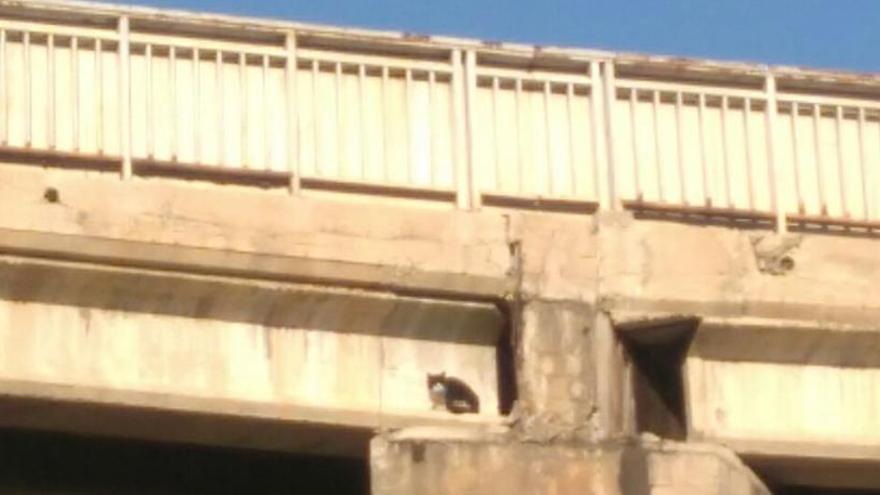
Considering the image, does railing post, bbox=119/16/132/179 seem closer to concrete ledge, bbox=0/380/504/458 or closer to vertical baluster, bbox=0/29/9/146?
vertical baluster, bbox=0/29/9/146

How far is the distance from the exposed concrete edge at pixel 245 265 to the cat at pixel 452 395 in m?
0.45

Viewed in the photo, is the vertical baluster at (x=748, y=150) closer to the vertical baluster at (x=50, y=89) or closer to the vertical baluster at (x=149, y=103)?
the vertical baluster at (x=149, y=103)

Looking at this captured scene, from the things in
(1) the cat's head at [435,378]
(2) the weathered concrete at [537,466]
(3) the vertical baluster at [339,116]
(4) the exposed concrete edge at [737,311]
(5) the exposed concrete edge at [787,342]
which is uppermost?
(3) the vertical baluster at [339,116]

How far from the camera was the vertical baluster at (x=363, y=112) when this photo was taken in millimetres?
20906

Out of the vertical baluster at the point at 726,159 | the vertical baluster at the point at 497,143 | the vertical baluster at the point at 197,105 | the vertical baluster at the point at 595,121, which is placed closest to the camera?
the vertical baluster at the point at 197,105

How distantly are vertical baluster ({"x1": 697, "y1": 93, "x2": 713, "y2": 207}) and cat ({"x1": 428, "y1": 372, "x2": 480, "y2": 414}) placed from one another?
5.96 feet

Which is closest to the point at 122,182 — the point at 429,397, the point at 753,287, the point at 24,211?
the point at 24,211

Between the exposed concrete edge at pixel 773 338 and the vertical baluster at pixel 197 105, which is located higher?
the vertical baluster at pixel 197 105

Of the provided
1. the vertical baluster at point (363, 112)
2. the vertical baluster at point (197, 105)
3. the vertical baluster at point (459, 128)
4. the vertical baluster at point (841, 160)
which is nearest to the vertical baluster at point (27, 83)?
the vertical baluster at point (197, 105)

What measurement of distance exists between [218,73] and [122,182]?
2.96 feet

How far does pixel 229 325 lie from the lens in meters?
20.3

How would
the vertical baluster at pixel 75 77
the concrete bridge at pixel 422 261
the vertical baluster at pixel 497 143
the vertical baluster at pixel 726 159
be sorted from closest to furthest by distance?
the concrete bridge at pixel 422 261
the vertical baluster at pixel 75 77
the vertical baluster at pixel 497 143
the vertical baluster at pixel 726 159

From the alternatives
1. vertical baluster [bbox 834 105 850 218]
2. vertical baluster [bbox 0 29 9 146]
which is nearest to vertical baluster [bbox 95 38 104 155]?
vertical baluster [bbox 0 29 9 146]

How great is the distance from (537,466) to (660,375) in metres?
1.01
